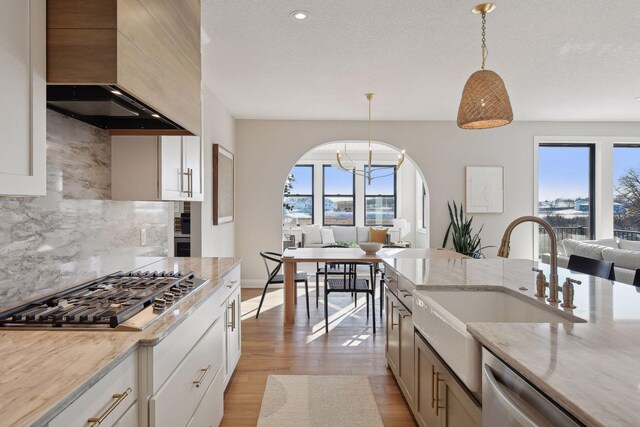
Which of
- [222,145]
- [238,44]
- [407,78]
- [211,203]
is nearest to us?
[238,44]

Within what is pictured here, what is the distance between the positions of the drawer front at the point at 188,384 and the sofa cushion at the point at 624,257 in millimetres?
3778

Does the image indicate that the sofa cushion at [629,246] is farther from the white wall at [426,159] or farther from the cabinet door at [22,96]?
the cabinet door at [22,96]

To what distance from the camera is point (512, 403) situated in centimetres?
92

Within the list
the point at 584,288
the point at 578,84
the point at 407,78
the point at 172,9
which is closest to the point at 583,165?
the point at 578,84

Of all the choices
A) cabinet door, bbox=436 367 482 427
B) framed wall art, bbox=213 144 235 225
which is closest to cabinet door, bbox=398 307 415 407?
cabinet door, bbox=436 367 482 427

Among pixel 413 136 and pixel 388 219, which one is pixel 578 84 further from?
pixel 388 219

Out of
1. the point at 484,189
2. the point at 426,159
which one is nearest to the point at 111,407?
the point at 426,159

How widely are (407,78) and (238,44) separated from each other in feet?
5.92

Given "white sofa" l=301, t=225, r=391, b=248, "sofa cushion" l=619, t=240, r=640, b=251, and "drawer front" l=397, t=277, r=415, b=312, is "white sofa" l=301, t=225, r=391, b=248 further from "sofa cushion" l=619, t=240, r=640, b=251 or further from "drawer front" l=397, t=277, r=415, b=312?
"drawer front" l=397, t=277, r=415, b=312

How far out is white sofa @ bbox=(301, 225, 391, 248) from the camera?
8.69 meters

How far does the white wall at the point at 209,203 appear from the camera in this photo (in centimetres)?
413

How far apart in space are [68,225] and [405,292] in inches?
70.5

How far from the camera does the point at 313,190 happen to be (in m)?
9.66

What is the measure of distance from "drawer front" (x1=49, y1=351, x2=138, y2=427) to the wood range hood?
874mm
